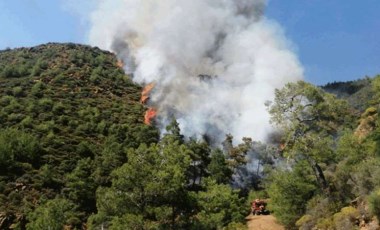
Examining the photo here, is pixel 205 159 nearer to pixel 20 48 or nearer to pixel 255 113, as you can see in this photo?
pixel 255 113

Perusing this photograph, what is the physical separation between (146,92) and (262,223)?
260 feet

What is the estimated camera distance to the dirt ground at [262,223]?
2056 inches

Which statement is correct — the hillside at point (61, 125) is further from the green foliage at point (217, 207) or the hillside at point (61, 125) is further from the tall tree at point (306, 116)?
the tall tree at point (306, 116)

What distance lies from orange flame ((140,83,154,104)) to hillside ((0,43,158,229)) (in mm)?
1684

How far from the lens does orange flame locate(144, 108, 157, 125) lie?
107 m

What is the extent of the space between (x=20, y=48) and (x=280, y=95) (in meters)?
152

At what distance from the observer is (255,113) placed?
99500 mm

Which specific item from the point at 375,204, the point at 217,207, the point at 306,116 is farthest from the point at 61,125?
the point at 375,204

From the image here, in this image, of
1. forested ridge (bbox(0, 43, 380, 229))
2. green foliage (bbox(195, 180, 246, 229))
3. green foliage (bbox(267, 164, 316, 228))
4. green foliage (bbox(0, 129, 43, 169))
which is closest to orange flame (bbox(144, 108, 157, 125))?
forested ridge (bbox(0, 43, 380, 229))

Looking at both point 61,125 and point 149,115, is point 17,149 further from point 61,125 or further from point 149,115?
point 149,115

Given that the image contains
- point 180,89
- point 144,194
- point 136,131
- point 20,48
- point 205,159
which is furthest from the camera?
point 20,48

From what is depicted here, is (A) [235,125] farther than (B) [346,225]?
Yes

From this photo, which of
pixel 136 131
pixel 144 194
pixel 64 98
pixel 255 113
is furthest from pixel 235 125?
pixel 144 194

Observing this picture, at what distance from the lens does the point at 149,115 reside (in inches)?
4368
